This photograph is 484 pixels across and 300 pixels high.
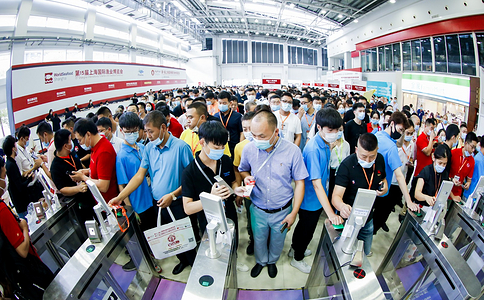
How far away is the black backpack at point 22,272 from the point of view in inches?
53.1

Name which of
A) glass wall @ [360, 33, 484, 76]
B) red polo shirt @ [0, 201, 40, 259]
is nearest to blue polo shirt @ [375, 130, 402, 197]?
red polo shirt @ [0, 201, 40, 259]

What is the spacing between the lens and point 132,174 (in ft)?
7.22

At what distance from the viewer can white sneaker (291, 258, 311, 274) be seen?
2340mm

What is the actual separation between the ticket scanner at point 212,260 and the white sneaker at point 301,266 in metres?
1.33

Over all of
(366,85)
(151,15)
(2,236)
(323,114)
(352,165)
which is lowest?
(2,236)

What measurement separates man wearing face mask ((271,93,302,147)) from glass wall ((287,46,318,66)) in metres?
26.2

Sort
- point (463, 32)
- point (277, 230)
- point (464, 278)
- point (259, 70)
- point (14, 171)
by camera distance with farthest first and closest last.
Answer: point (259, 70) → point (463, 32) → point (14, 171) → point (277, 230) → point (464, 278)

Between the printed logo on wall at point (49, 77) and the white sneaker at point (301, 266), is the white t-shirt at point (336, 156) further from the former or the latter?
the printed logo on wall at point (49, 77)

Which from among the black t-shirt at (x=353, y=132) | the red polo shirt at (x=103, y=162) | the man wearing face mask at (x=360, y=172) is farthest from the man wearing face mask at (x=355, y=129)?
the red polo shirt at (x=103, y=162)

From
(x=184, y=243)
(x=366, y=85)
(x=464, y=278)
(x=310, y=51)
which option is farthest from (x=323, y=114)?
(x=310, y=51)

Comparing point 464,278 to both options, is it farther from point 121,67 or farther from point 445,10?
point 121,67

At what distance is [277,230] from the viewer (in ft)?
6.64

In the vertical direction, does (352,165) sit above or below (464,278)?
above

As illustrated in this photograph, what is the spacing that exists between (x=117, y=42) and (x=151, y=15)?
2.48 m
